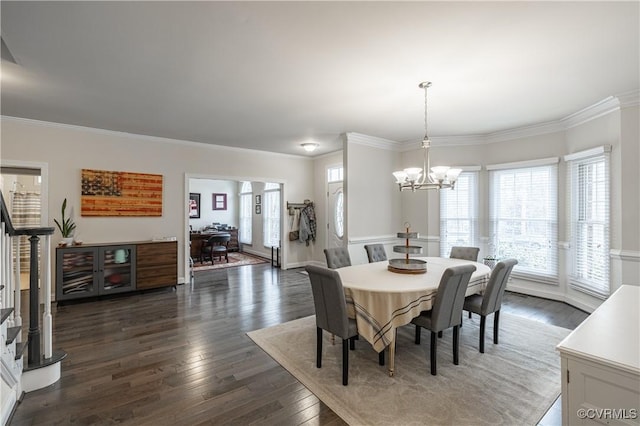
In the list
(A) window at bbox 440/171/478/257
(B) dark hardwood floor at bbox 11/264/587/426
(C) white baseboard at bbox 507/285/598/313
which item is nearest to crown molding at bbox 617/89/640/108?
(A) window at bbox 440/171/478/257

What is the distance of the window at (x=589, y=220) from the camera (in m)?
3.97

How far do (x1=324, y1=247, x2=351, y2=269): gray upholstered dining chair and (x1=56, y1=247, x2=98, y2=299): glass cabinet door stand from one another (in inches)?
142

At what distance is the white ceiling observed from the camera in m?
2.05

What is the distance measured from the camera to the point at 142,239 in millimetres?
5375

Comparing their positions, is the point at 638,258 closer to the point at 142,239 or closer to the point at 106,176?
the point at 142,239

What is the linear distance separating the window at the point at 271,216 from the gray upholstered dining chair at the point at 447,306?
5.89 meters

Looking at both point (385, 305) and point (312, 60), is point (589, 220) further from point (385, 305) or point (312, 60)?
point (312, 60)

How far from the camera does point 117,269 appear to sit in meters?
4.86

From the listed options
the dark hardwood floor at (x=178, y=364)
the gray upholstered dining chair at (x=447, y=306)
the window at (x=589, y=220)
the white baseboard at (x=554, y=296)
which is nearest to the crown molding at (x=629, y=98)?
the window at (x=589, y=220)

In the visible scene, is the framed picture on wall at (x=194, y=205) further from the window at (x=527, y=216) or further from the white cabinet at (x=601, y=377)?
the white cabinet at (x=601, y=377)

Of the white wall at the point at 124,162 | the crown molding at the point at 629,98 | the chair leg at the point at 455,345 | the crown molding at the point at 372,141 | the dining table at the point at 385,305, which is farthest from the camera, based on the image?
the crown molding at the point at 372,141

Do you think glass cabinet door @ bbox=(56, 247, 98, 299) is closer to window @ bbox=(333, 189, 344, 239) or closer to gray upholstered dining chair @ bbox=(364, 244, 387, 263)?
gray upholstered dining chair @ bbox=(364, 244, 387, 263)

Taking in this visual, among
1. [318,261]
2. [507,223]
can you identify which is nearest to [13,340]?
[318,261]

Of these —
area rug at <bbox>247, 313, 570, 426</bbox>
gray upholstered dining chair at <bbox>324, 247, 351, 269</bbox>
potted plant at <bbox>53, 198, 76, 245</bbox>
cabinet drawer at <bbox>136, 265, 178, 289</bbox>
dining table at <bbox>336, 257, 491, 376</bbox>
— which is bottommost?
area rug at <bbox>247, 313, 570, 426</bbox>
